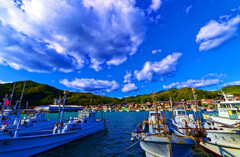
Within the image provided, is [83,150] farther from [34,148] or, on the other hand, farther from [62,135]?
[34,148]

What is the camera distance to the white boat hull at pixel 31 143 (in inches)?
404

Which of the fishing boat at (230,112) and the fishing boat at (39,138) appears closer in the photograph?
the fishing boat at (39,138)

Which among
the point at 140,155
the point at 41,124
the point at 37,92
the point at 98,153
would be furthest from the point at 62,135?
the point at 37,92

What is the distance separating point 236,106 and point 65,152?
2381 cm

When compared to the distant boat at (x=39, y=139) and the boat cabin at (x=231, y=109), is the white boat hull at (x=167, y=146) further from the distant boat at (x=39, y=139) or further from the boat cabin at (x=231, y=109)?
the distant boat at (x=39, y=139)

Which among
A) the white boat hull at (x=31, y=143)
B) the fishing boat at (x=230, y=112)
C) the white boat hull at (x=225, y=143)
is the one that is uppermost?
the fishing boat at (x=230, y=112)

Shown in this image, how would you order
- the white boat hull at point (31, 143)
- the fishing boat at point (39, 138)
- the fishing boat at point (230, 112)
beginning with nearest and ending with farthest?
1. the white boat hull at point (31, 143)
2. the fishing boat at point (39, 138)
3. the fishing boat at point (230, 112)

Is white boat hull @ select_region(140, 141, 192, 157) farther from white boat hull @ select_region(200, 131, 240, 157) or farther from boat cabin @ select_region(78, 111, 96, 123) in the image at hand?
A: boat cabin @ select_region(78, 111, 96, 123)

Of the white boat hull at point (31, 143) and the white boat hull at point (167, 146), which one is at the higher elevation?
the white boat hull at point (167, 146)

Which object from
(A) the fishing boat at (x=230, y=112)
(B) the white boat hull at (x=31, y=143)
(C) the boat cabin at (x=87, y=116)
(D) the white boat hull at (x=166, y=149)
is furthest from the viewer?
(C) the boat cabin at (x=87, y=116)

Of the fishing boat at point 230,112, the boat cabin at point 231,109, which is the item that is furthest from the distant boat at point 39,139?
the boat cabin at point 231,109

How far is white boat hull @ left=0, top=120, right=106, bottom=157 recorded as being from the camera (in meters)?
10.3

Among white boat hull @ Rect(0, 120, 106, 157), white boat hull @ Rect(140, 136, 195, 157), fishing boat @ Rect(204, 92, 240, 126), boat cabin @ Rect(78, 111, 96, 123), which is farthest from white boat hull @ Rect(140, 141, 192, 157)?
boat cabin @ Rect(78, 111, 96, 123)

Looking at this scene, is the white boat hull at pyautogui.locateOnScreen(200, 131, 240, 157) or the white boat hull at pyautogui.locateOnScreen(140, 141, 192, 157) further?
the white boat hull at pyautogui.locateOnScreen(200, 131, 240, 157)
